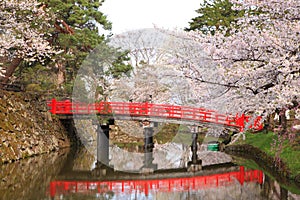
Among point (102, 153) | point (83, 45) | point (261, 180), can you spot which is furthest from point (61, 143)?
point (261, 180)

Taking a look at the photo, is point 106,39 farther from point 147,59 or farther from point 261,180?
point 261,180

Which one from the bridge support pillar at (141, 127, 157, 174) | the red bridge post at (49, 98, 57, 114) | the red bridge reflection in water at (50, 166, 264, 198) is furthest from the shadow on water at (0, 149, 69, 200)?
the red bridge post at (49, 98, 57, 114)

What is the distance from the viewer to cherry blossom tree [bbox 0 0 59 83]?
17578 mm

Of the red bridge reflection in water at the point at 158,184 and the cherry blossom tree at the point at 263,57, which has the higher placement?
the cherry blossom tree at the point at 263,57

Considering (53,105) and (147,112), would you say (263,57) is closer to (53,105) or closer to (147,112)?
(147,112)

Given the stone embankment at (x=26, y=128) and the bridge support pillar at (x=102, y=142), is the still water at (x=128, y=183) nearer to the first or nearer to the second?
the stone embankment at (x=26, y=128)

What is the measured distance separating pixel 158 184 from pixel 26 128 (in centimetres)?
837

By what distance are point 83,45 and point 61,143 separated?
5.89 meters

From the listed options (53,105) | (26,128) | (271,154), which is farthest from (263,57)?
(53,105)

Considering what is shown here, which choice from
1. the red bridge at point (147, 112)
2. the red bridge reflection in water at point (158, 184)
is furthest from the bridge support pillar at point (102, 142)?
the red bridge reflection in water at point (158, 184)

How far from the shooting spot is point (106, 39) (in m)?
22.8

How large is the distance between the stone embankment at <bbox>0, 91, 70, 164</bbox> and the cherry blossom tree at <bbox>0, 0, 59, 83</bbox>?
1825 mm

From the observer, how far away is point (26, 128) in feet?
63.7

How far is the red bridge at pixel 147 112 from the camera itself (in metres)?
19.7
